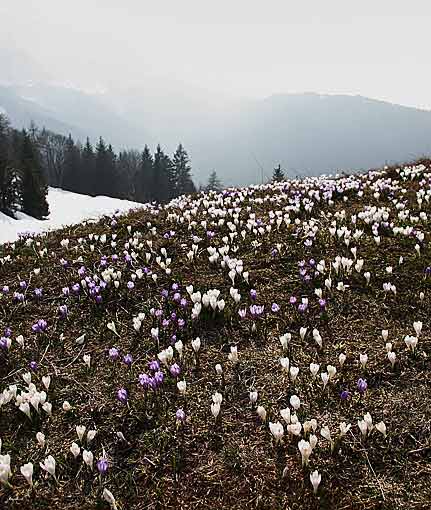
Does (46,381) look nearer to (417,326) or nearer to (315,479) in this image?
(315,479)

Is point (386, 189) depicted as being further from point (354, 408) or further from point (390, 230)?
point (354, 408)

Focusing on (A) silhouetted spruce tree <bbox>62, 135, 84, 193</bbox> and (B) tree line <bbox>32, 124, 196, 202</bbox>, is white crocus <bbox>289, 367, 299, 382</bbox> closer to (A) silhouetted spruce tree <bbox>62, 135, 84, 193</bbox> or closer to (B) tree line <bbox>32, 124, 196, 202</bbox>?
(B) tree line <bbox>32, 124, 196, 202</bbox>

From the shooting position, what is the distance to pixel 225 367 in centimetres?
419

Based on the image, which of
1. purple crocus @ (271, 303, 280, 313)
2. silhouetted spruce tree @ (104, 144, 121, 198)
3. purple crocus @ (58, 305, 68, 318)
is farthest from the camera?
silhouetted spruce tree @ (104, 144, 121, 198)

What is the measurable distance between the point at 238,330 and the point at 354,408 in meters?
1.59

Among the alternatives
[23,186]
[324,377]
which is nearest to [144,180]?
[23,186]

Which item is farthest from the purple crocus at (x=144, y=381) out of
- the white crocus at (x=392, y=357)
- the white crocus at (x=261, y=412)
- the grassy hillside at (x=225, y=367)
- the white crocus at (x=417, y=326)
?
the white crocus at (x=417, y=326)

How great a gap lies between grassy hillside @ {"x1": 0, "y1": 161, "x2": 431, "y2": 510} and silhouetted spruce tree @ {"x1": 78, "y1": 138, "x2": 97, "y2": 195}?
83062mm

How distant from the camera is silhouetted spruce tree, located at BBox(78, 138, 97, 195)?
3403 inches

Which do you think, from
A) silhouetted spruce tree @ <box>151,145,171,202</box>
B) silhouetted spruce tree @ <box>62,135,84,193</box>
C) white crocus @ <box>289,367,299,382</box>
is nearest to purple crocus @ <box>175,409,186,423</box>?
white crocus @ <box>289,367,299,382</box>

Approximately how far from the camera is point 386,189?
9.03m

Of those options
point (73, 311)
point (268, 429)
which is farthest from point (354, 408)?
point (73, 311)

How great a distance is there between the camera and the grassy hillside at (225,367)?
3.03 meters

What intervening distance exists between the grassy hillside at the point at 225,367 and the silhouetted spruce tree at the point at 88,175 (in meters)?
83.1
